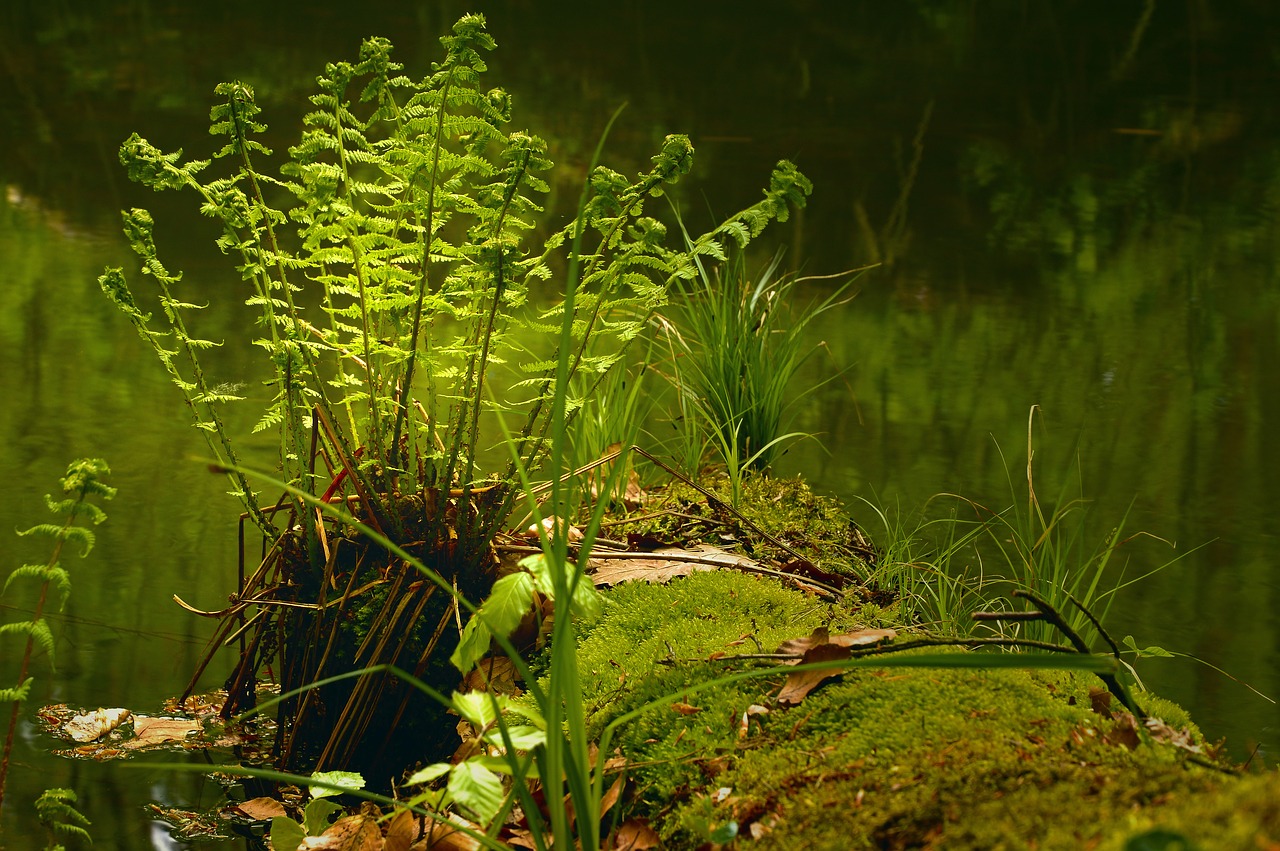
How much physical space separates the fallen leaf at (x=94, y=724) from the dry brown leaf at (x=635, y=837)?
93 cm

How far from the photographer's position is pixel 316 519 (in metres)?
1.42

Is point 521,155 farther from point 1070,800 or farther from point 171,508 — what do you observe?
point 171,508

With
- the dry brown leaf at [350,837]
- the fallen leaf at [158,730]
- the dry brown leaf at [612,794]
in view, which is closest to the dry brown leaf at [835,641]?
the dry brown leaf at [612,794]

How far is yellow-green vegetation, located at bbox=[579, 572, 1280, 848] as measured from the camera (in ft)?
2.05

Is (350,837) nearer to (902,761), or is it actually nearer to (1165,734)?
(902,761)


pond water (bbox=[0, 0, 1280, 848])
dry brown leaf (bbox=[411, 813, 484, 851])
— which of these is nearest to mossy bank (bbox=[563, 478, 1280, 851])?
dry brown leaf (bbox=[411, 813, 484, 851])

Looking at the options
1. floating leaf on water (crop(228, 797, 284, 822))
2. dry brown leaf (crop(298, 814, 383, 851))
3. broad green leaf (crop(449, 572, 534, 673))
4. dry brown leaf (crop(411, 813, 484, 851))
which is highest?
broad green leaf (crop(449, 572, 534, 673))

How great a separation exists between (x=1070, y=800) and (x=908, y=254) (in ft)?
13.2

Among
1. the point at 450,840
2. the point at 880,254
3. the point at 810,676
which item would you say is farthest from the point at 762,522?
the point at 880,254

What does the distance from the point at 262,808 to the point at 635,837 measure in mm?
649

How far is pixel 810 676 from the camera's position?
3.22 ft

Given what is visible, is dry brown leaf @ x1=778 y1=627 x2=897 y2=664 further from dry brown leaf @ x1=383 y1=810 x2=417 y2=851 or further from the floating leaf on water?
the floating leaf on water

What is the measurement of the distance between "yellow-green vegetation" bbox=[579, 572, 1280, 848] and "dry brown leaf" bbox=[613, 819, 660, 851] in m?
0.01

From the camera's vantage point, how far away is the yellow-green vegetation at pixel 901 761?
2.05 ft
